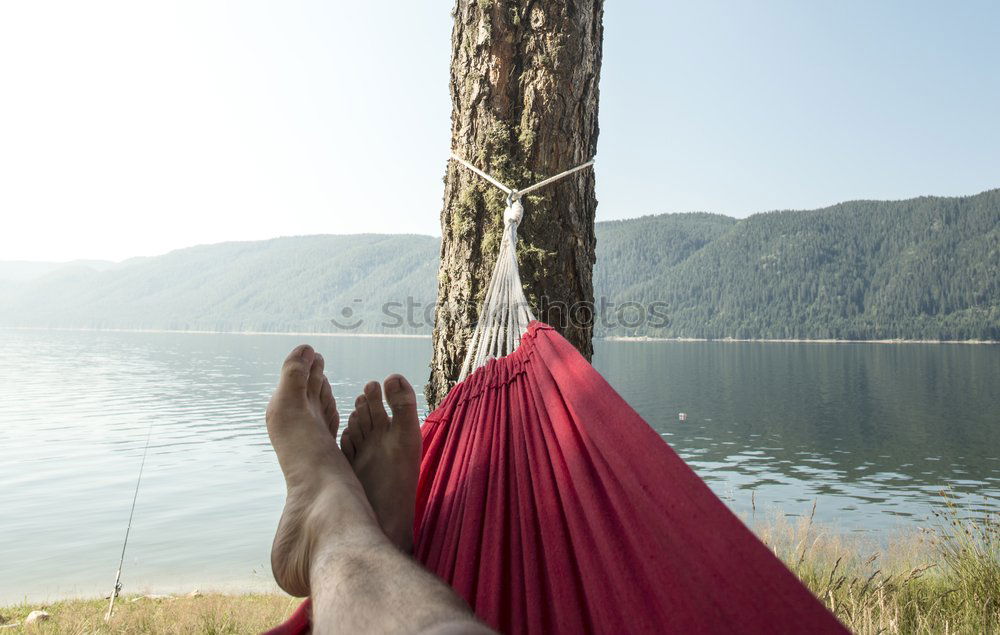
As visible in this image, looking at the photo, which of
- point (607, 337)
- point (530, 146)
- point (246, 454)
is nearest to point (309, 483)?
point (530, 146)

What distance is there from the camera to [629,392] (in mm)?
33844

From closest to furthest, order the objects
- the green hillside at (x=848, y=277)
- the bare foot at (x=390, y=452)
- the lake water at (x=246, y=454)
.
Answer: the bare foot at (x=390, y=452) → the lake water at (x=246, y=454) → the green hillside at (x=848, y=277)

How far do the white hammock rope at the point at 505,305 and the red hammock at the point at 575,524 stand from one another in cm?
16

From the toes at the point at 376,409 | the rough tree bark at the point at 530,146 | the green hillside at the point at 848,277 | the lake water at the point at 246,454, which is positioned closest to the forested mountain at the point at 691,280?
the green hillside at the point at 848,277

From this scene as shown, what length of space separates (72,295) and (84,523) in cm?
13628

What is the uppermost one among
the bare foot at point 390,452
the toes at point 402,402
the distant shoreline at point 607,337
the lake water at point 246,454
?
the toes at point 402,402

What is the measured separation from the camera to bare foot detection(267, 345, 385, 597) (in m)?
0.96

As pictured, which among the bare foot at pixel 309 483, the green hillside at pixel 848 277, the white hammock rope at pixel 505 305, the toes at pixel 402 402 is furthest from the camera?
the green hillside at pixel 848 277

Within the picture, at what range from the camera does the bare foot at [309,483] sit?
0.96 metres

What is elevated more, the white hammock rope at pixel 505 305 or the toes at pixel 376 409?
the white hammock rope at pixel 505 305

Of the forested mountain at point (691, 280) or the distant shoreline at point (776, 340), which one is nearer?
the distant shoreline at point (776, 340)

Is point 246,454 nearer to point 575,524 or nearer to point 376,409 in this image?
point 376,409

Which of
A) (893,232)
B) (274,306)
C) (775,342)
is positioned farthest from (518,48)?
(274,306)

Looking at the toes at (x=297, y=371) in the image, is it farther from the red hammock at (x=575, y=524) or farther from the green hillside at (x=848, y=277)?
the green hillside at (x=848, y=277)
